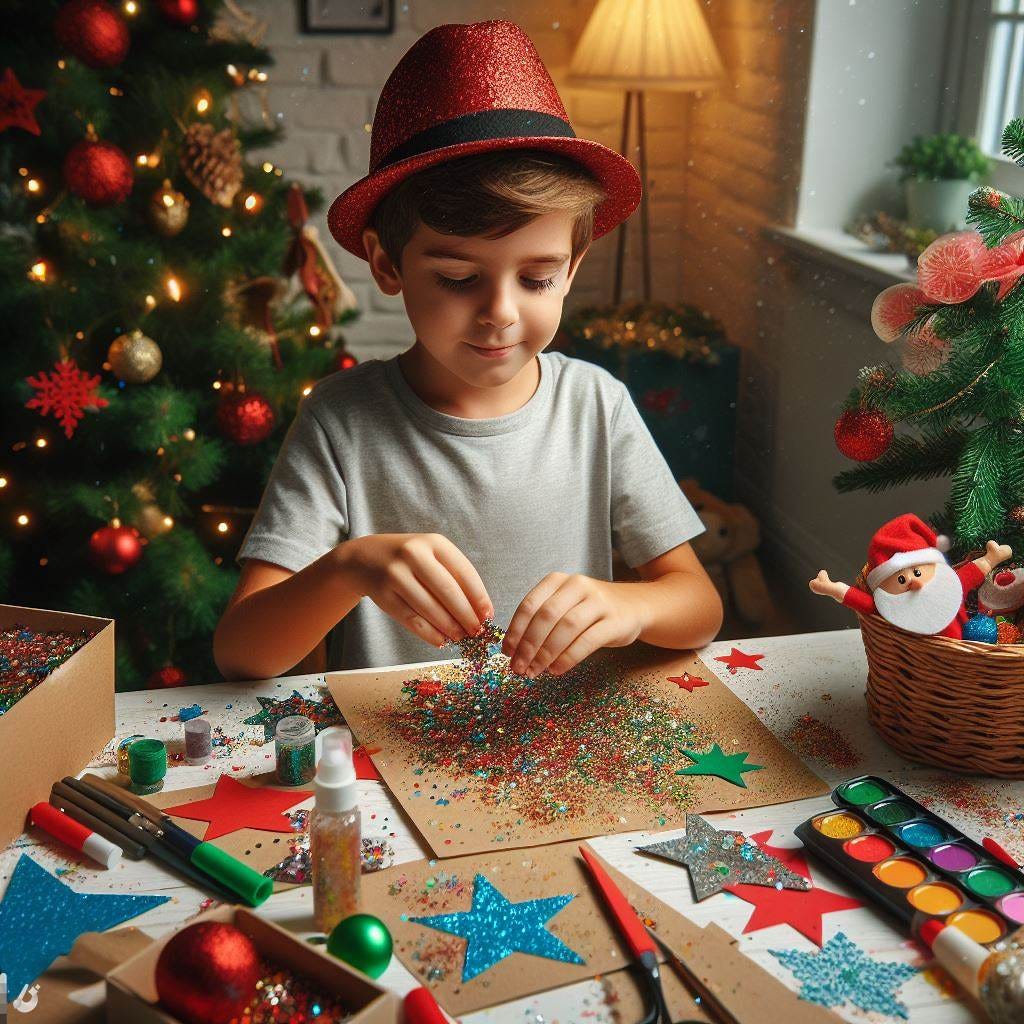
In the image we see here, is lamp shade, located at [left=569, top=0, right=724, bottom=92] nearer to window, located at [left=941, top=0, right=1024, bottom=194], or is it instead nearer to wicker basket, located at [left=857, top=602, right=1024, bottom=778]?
window, located at [left=941, top=0, right=1024, bottom=194]

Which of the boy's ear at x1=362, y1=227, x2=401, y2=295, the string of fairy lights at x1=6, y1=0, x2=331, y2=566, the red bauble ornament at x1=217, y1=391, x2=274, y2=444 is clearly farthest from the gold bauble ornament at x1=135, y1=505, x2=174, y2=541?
the boy's ear at x1=362, y1=227, x2=401, y2=295

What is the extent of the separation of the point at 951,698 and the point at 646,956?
0.36 metres

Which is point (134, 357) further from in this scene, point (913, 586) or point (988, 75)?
point (988, 75)

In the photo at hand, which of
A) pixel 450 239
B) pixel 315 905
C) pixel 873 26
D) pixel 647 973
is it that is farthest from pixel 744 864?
pixel 873 26

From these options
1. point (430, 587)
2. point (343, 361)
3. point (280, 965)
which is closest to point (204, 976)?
point (280, 965)

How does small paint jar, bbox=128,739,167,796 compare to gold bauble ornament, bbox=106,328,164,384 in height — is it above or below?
below

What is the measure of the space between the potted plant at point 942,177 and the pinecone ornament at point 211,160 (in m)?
1.30

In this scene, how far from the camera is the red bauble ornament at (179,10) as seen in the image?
5.96 ft

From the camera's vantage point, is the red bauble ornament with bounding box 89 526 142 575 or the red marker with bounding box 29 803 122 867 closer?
the red marker with bounding box 29 803 122 867

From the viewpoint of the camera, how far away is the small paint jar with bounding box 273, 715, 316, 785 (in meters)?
0.88

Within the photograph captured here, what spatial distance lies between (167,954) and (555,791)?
14.0 inches

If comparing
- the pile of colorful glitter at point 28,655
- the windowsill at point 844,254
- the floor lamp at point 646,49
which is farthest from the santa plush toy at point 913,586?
the floor lamp at point 646,49

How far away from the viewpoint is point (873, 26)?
224 centimetres

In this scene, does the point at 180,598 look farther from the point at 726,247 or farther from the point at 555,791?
the point at 726,247
